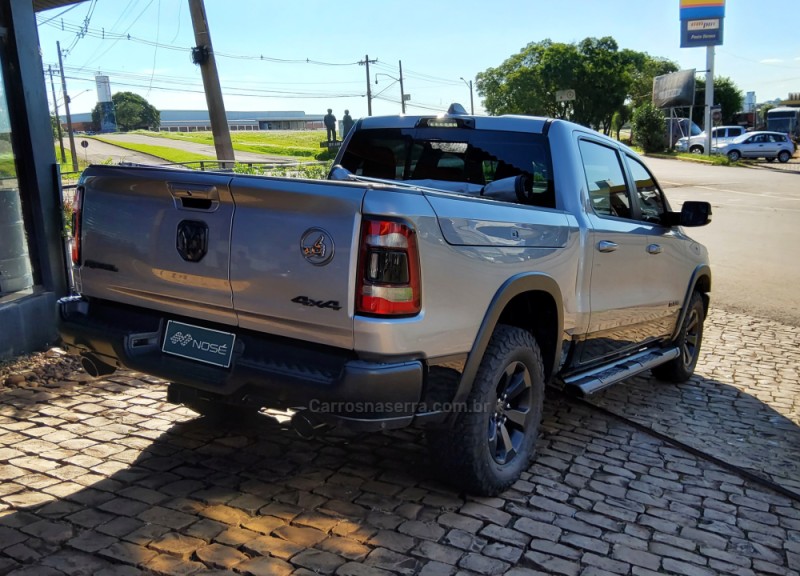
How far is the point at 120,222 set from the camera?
3.55 m

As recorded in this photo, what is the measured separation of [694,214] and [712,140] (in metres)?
43.9

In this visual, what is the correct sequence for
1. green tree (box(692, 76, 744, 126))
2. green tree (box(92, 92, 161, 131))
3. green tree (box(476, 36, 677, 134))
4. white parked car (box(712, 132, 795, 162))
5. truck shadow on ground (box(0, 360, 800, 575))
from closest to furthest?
truck shadow on ground (box(0, 360, 800, 575)), white parked car (box(712, 132, 795, 162)), green tree (box(476, 36, 677, 134)), green tree (box(92, 92, 161, 131)), green tree (box(692, 76, 744, 126))

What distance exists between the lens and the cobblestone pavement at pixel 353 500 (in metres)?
3.05

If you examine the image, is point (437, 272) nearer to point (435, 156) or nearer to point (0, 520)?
point (435, 156)

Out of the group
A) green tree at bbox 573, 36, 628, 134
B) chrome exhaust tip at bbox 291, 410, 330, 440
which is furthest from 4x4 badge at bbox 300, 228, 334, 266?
green tree at bbox 573, 36, 628, 134

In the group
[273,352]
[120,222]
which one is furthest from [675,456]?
[120,222]

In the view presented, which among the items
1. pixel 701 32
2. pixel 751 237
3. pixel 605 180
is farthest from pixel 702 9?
pixel 605 180

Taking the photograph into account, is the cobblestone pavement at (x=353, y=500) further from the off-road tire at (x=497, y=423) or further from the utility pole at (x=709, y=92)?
the utility pole at (x=709, y=92)

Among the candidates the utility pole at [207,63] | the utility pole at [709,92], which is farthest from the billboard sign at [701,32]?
the utility pole at [207,63]

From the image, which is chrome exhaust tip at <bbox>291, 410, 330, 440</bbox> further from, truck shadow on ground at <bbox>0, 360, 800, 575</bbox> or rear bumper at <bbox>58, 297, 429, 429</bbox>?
truck shadow on ground at <bbox>0, 360, 800, 575</bbox>

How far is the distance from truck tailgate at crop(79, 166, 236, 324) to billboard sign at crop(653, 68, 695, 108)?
167 feet

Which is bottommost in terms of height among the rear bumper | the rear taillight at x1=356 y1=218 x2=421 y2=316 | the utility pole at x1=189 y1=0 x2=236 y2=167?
the rear bumper

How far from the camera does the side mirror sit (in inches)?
211

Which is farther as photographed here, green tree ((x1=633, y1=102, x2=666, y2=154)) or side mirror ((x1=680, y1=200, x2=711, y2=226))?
green tree ((x1=633, y1=102, x2=666, y2=154))
